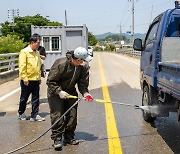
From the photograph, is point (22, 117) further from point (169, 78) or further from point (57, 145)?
point (169, 78)

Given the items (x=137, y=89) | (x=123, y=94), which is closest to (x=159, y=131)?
(x=123, y=94)

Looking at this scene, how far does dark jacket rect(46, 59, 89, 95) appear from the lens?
4.95 metres

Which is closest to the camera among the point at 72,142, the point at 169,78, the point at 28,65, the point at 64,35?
the point at 169,78

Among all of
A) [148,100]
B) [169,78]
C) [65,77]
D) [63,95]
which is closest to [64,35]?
[148,100]

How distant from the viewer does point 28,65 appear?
6871 mm

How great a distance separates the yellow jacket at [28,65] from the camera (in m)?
6.73

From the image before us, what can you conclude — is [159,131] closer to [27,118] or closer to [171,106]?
[171,106]

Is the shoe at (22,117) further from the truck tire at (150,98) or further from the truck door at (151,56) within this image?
the truck door at (151,56)

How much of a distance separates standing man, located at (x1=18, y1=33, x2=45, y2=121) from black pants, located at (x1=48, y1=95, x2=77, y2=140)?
1736mm

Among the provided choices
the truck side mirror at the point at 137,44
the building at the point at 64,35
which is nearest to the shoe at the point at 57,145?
the truck side mirror at the point at 137,44

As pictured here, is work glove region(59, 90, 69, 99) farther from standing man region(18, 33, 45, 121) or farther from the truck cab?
standing man region(18, 33, 45, 121)

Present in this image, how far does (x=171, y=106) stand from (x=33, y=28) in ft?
46.9

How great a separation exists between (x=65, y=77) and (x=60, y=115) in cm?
59

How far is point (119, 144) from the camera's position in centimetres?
522
